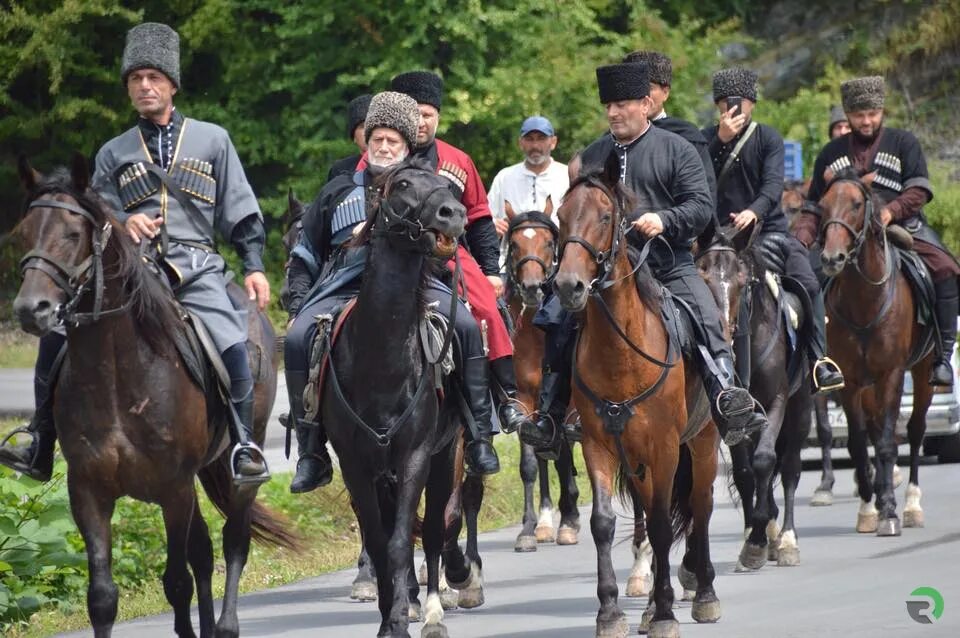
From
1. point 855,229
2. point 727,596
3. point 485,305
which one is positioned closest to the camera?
point 485,305

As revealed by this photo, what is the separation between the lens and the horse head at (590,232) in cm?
920

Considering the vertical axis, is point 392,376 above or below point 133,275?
below

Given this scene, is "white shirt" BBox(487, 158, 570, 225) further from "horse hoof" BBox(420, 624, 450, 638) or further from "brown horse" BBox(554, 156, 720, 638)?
"horse hoof" BBox(420, 624, 450, 638)

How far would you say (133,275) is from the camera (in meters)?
9.22

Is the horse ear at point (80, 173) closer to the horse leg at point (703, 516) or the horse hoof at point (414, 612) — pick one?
the horse hoof at point (414, 612)

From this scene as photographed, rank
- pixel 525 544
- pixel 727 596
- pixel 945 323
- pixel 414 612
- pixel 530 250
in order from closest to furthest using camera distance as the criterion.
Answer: pixel 414 612 < pixel 727 596 < pixel 530 250 < pixel 525 544 < pixel 945 323

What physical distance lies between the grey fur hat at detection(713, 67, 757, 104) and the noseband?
6.21 metres

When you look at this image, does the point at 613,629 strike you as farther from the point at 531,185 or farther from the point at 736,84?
the point at 531,185

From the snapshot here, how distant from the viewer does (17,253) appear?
29.5 ft

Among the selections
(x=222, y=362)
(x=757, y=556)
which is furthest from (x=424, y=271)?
(x=757, y=556)

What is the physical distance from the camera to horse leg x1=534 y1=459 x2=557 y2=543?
14703 millimetres

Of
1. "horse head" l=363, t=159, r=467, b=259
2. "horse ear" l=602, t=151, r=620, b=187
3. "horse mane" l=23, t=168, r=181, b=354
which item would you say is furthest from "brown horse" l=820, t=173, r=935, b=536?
"horse mane" l=23, t=168, r=181, b=354

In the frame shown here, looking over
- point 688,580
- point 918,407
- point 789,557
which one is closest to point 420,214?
point 688,580

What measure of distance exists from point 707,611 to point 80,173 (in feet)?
13.9
